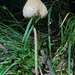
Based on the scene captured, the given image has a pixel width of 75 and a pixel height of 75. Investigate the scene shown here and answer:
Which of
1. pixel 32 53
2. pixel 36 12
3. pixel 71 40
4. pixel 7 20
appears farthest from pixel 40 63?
pixel 7 20

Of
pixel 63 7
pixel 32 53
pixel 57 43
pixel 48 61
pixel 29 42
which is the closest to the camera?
pixel 48 61

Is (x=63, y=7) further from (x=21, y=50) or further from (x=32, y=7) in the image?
(x=32, y=7)

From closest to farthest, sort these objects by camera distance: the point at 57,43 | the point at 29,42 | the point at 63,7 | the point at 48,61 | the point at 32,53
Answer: the point at 48,61
the point at 32,53
the point at 29,42
the point at 57,43
the point at 63,7

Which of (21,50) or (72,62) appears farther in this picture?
(21,50)

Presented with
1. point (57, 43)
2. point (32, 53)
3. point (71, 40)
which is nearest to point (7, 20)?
point (57, 43)

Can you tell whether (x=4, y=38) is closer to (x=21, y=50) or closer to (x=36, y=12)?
(x=21, y=50)

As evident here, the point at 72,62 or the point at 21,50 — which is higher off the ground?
the point at 21,50

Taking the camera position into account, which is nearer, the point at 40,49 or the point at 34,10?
the point at 34,10

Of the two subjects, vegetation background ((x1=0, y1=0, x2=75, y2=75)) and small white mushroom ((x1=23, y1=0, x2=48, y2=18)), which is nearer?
small white mushroom ((x1=23, y1=0, x2=48, y2=18))

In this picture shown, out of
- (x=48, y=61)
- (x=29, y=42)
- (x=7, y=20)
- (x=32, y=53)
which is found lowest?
(x=48, y=61)

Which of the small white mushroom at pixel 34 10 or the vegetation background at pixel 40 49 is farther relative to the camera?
the vegetation background at pixel 40 49
